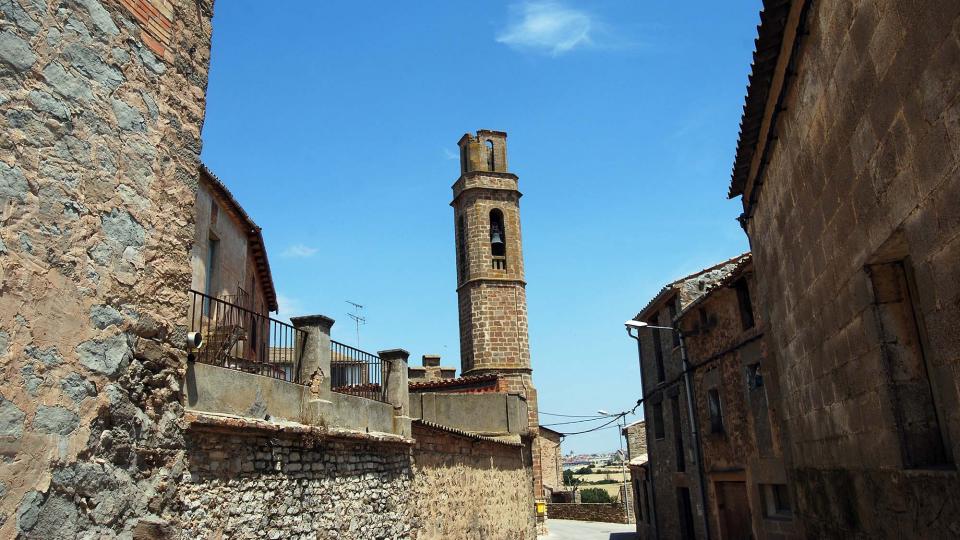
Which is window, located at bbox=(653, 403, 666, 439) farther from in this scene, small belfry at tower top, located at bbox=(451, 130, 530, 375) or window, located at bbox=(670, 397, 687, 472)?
small belfry at tower top, located at bbox=(451, 130, 530, 375)

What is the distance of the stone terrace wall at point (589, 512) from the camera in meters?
34.8

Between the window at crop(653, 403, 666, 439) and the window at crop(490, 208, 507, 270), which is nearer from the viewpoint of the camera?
the window at crop(653, 403, 666, 439)

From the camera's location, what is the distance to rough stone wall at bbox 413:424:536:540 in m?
11.8

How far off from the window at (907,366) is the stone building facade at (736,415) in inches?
283

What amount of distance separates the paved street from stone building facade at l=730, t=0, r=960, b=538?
19.6 metres

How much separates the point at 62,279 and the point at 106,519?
44.9 inches

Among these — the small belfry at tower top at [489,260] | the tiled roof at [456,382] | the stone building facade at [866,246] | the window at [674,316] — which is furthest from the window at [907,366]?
the small belfry at tower top at [489,260]

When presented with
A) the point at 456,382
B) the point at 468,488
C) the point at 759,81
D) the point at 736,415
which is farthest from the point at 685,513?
the point at 759,81

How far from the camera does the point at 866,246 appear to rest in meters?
4.55

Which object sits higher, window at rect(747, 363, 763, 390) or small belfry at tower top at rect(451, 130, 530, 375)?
small belfry at tower top at rect(451, 130, 530, 375)

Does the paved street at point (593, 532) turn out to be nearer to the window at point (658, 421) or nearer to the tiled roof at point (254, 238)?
the window at point (658, 421)

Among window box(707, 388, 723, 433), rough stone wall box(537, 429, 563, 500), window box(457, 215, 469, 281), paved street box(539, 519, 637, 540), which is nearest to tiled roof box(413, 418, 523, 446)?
window box(707, 388, 723, 433)

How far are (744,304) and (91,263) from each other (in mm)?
12866

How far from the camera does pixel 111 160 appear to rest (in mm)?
3533
